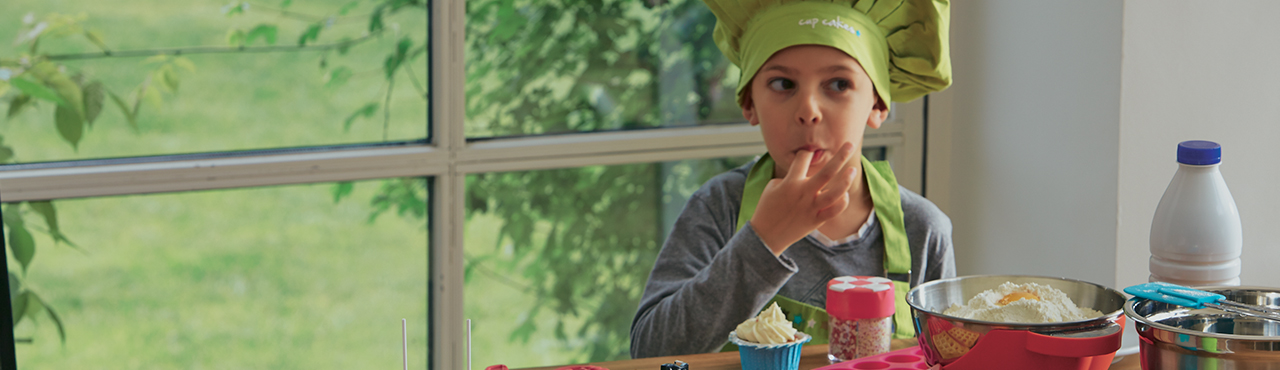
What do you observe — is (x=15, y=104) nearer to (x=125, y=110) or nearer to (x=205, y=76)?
(x=125, y=110)

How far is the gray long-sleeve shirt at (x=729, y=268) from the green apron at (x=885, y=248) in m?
0.02

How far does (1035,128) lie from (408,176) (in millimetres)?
1073

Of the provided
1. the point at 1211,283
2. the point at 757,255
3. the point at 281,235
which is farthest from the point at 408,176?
the point at 1211,283

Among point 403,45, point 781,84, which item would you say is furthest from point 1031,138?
point 403,45

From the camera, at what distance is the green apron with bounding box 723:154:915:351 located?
45.9 inches

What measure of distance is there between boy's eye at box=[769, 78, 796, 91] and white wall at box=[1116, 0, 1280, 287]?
57 centimetres

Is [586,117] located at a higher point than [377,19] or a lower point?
lower

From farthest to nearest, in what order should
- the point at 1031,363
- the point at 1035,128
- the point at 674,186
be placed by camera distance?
the point at 674,186, the point at 1035,128, the point at 1031,363

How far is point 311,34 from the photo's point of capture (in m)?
1.62

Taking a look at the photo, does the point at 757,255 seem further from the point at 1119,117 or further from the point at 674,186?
the point at 674,186

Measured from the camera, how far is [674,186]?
184 cm

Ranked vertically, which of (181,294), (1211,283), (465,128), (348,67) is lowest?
(181,294)

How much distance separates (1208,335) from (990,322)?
14 centimetres

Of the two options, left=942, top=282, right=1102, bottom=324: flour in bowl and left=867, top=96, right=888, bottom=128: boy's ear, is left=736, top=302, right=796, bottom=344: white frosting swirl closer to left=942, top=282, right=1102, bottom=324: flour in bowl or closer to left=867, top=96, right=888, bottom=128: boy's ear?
left=942, top=282, right=1102, bottom=324: flour in bowl
